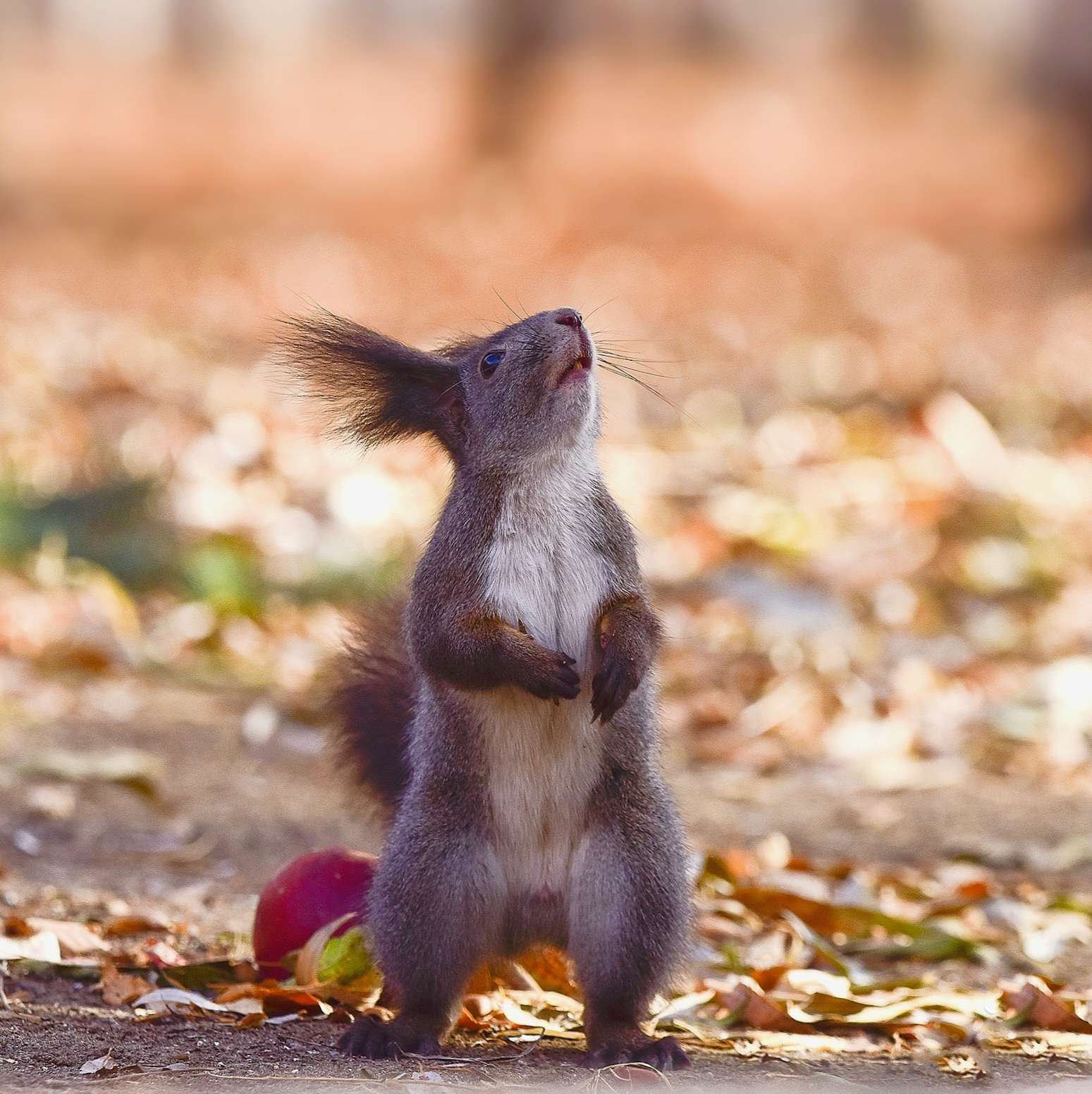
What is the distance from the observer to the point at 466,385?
11.6ft

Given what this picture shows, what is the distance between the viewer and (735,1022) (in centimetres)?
359

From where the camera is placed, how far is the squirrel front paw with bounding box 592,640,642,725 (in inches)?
125

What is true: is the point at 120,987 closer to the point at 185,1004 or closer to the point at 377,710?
the point at 185,1004

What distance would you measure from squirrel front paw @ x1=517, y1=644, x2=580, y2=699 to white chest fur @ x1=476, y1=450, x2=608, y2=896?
11cm

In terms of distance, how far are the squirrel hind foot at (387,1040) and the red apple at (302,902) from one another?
40 cm

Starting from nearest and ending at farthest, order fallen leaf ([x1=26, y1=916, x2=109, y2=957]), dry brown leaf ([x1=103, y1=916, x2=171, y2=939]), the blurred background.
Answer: fallen leaf ([x1=26, y1=916, x2=109, y2=957]) → dry brown leaf ([x1=103, y1=916, x2=171, y2=939]) → the blurred background

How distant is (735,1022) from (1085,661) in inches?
143

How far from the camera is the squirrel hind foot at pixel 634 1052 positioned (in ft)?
10.2

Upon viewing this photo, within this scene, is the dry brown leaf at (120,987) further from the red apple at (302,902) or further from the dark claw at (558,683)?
the dark claw at (558,683)

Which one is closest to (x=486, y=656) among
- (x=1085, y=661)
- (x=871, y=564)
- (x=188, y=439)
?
(x=1085, y=661)

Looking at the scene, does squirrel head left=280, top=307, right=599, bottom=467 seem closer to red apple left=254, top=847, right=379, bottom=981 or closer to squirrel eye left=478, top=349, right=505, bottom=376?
squirrel eye left=478, top=349, right=505, bottom=376

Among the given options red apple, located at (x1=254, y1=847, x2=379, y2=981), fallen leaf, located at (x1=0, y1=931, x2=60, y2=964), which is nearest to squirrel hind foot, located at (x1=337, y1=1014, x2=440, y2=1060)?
red apple, located at (x1=254, y1=847, x2=379, y2=981)

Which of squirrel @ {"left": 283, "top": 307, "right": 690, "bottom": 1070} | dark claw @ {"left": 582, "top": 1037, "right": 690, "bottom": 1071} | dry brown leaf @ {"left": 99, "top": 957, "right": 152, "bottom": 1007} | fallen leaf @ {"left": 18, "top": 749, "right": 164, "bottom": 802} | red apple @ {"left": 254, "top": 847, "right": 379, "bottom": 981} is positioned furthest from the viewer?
fallen leaf @ {"left": 18, "top": 749, "right": 164, "bottom": 802}

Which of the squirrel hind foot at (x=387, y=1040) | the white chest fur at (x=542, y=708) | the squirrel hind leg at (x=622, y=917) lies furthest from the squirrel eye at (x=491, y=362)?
the squirrel hind foot at (x=387, y=1040)
